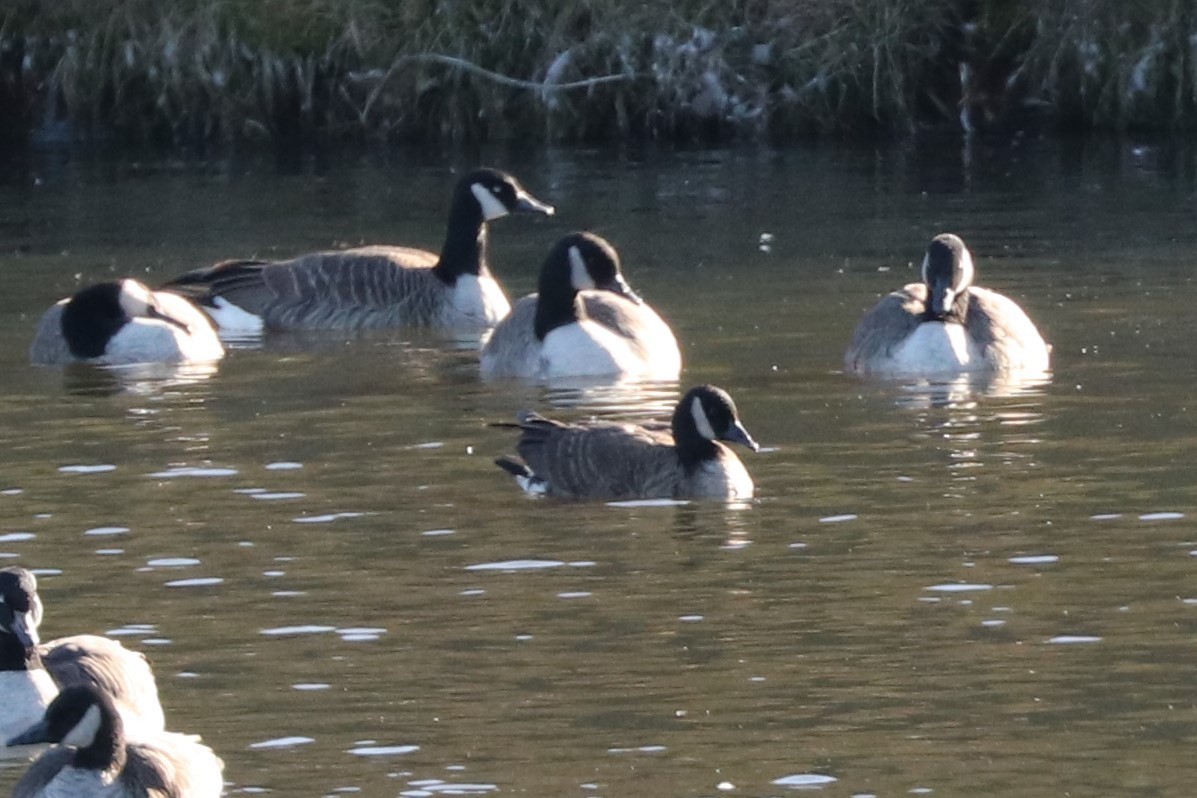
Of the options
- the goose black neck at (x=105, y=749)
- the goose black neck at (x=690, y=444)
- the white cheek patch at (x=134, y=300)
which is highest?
the white cheek patch at (x=134, y=300)

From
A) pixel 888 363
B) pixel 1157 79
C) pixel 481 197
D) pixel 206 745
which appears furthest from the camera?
pixel 1157 79

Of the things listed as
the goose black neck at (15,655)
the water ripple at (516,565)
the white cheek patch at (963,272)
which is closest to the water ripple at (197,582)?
the water ripple at (516,565)

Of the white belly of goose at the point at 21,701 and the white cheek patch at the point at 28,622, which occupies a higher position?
the white cheek patch at the point at 28,622

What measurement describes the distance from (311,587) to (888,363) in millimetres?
6327

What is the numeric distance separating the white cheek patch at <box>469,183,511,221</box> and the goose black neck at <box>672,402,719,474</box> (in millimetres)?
8932

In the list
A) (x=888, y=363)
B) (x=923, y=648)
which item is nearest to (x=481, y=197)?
(x=888, y=363)

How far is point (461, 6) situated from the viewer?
33.8m

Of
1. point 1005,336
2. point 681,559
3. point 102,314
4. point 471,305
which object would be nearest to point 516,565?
point 681,559

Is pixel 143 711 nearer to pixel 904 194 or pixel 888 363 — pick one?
pixel 888 363

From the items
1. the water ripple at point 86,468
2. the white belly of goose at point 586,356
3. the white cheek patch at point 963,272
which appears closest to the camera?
the water ripple at point 86,468

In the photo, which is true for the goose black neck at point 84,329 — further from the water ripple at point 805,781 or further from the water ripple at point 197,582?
the water ripple at point 805,781

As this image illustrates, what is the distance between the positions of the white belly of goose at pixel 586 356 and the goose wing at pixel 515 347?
7 centimetres

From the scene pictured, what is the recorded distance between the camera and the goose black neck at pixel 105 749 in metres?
8.53

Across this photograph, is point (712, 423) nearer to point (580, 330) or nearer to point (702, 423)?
point (702, 423)
